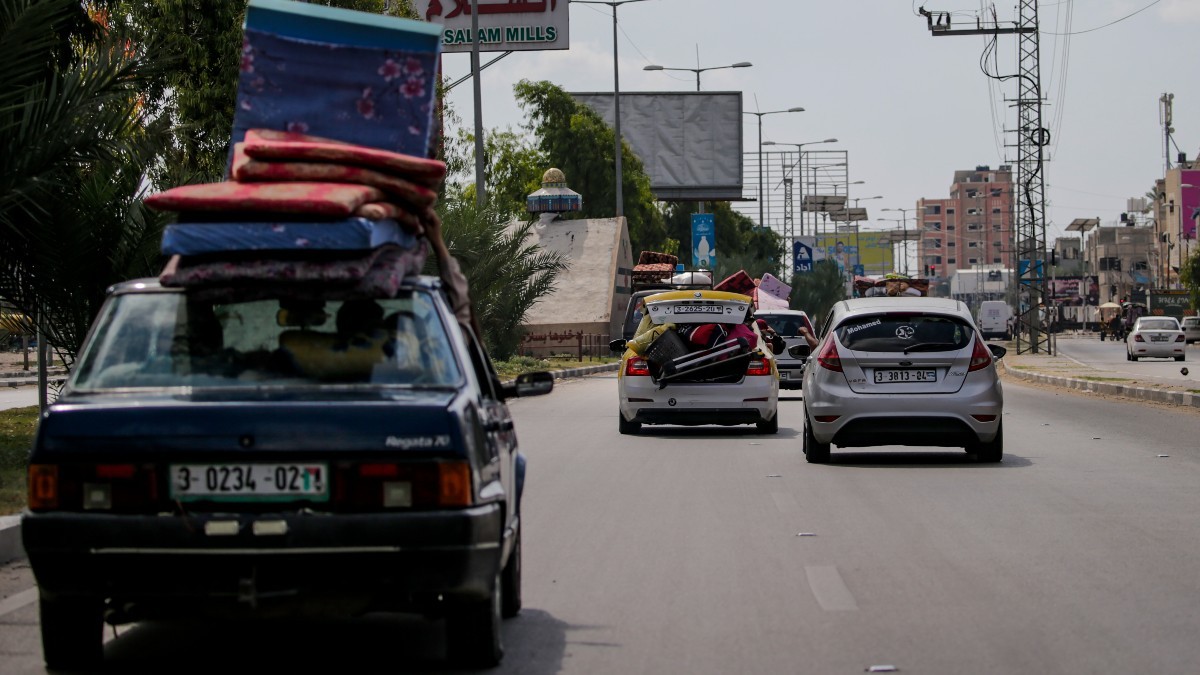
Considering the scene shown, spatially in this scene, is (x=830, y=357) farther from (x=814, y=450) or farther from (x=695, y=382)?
(x=695, y=382)

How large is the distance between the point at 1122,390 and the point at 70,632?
2817 cm

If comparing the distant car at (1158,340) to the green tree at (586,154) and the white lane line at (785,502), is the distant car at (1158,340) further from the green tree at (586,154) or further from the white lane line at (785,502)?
the white lane line at (785,502)

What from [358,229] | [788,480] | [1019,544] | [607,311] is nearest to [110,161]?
[788,480]

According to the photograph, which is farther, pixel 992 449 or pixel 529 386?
pixel 992 449

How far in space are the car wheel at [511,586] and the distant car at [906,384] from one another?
27.4ft

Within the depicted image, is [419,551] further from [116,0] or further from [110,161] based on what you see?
[116,0]

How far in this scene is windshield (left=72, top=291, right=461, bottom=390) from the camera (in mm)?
6281

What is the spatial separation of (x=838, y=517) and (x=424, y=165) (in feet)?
17.9

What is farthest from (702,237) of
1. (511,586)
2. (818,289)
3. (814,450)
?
(511,586)

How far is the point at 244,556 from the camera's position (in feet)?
19.2

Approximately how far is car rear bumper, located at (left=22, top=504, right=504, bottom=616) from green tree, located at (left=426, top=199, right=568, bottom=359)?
25295 mm

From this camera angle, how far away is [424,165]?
7.04 meters

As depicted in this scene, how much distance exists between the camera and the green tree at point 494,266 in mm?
33719

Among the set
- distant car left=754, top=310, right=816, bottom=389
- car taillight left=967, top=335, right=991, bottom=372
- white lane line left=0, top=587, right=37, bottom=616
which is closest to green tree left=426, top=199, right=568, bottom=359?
distant car left=754, top=310, right=816, bottom=389
